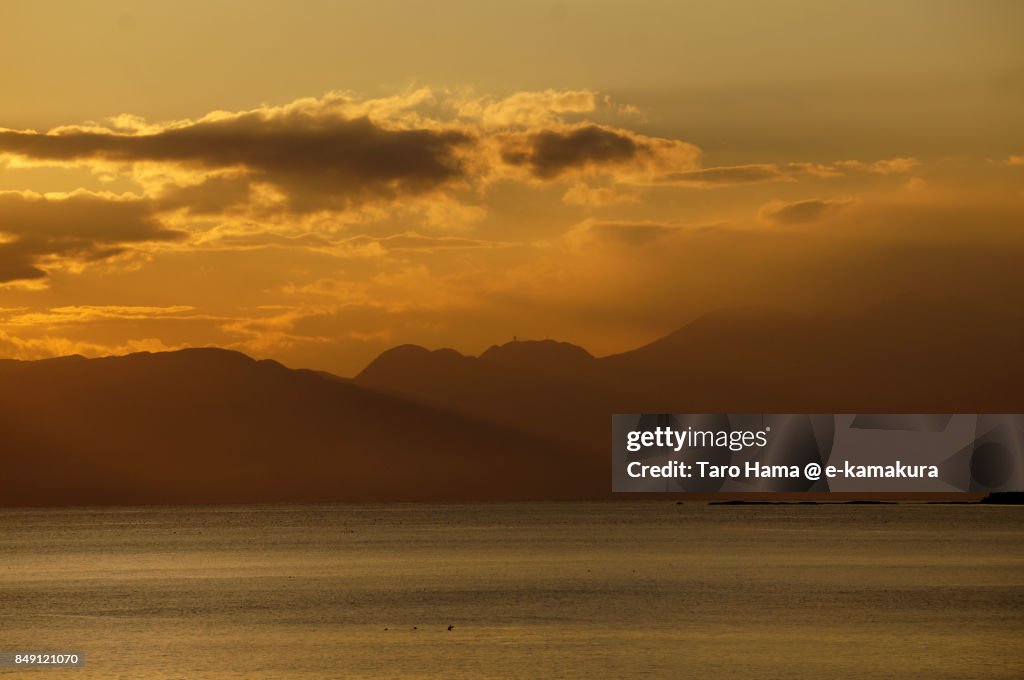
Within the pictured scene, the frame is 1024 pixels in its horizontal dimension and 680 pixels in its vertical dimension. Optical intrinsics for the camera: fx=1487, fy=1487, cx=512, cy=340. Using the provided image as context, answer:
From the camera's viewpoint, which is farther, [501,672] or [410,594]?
[410,594]

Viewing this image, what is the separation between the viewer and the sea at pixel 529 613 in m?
43.5

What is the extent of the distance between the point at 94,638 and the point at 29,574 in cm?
5133

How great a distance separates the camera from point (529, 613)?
60531mm

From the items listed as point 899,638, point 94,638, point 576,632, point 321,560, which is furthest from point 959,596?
point 321,560

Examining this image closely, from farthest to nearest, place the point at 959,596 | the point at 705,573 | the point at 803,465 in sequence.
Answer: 1. the point at 803,465
2. the point at 705,573
3. the point at 959,596

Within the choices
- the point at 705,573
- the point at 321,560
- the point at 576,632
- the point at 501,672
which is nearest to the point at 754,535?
the point at 321,560

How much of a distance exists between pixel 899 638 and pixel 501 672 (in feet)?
51.2

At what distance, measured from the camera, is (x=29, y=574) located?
100500 millimetres

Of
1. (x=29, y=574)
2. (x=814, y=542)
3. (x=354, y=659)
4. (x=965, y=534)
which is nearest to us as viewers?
(x=354, y=659)

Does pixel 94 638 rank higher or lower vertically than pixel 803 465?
lower

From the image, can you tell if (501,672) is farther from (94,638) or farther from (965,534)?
(965,534)

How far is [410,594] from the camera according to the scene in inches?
2928

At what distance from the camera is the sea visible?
43531 millimetres

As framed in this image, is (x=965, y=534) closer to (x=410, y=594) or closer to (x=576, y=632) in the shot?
(x=410, y=594)
